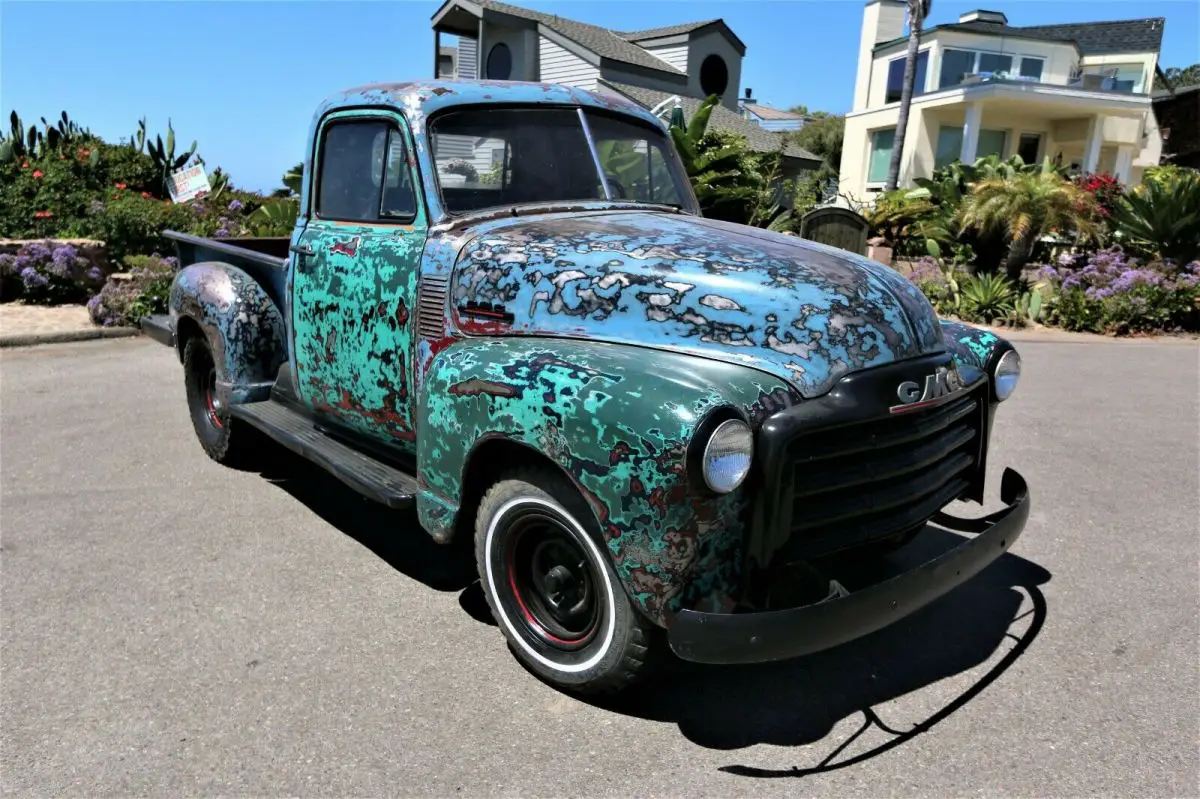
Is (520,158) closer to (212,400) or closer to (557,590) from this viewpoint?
(557,590)

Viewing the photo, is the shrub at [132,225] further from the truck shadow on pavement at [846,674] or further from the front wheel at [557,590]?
the front wheel at [557,590]

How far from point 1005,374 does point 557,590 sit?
1.98m

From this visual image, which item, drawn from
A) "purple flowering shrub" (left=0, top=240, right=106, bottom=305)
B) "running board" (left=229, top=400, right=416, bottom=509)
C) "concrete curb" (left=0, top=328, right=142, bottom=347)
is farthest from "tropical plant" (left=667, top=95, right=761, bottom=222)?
"running board" (left=229, top=400, right=416, bottom=509)

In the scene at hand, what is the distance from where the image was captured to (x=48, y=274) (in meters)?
10.3

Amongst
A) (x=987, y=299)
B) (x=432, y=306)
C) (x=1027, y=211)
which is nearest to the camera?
(x=432, y=306)

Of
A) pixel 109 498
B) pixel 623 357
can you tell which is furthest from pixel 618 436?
pixel 109 498

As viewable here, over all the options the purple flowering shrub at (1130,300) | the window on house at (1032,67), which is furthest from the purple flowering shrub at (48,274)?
the window on house at (1032,67)

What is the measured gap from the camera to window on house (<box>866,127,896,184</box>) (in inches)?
1065

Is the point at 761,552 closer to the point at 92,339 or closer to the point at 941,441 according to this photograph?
the point at 941,441

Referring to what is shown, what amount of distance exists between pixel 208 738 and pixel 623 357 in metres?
1.75

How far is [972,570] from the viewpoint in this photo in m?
2.81

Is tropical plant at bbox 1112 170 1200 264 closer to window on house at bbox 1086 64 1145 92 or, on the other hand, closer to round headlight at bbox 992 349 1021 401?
round headlight at bbox 992 349 1021 401

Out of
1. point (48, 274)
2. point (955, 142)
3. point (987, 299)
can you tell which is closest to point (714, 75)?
point (955, 142)

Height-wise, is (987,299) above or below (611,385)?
below
